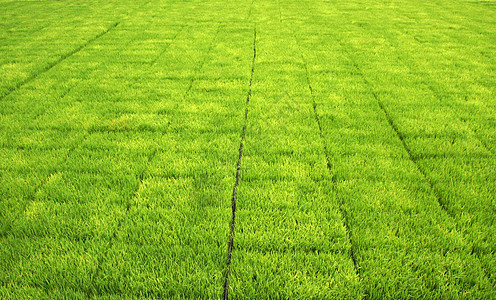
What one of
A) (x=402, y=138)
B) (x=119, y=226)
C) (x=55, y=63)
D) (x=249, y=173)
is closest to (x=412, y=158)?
(x=402, y=138)

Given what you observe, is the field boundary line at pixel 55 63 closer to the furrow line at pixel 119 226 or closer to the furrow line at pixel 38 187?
the furrow line at pixel 38 187

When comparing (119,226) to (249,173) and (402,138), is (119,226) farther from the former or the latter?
(402,138)

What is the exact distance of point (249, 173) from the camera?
9.40 feet

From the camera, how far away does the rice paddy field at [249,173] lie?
6.47 ft

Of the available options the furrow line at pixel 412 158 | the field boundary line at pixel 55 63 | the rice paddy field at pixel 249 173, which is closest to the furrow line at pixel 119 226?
the rice paddy field at pixel 249 173

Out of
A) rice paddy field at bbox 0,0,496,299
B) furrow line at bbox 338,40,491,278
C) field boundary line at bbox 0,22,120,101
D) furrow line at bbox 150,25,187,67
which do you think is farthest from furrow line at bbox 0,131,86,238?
furrow line at bbox 338,40,491,278

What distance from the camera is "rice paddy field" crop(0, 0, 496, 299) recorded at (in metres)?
1.97

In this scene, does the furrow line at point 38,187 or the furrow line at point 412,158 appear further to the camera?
the furrow line at point 412,158

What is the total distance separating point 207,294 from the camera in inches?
72.6

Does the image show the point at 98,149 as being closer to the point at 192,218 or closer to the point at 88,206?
the point at 88,206

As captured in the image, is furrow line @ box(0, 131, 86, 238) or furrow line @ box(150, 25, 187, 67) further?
furrow line @ box(150, 25, 187, 67)

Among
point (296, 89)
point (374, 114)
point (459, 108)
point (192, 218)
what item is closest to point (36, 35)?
point (296, 89)

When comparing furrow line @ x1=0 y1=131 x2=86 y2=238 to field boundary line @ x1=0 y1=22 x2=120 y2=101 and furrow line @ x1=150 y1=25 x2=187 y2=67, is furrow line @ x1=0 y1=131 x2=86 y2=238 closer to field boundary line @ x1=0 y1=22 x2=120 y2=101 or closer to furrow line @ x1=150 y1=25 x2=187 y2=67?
field boundary line @ x1=0 y1=22 x2=120 y2=101

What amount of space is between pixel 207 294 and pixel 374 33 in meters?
8.00
